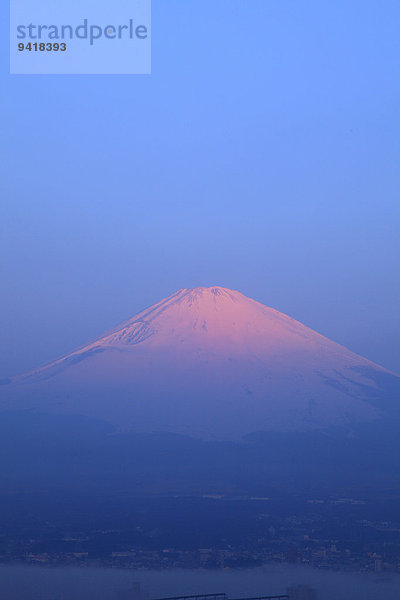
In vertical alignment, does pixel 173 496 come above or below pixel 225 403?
below

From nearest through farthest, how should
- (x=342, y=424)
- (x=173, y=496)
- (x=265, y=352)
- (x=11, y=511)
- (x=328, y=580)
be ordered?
1. (x=328, y=580)
2. (x=11, y=511)
3. (x=173, y=496)
4. (x=342, y=424)
5. (x=265, y=352)

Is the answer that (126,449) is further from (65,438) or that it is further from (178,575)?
(178,575)

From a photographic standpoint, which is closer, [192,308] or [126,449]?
[126,449]

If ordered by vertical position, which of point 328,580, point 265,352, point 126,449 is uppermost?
point 265,352

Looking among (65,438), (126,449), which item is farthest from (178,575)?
(65,438)

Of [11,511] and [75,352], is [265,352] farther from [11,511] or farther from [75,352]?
[11,511]

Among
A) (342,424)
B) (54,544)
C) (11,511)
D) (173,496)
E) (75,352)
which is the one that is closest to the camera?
(54,544)

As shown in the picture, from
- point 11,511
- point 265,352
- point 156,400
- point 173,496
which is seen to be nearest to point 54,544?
point 11,511
